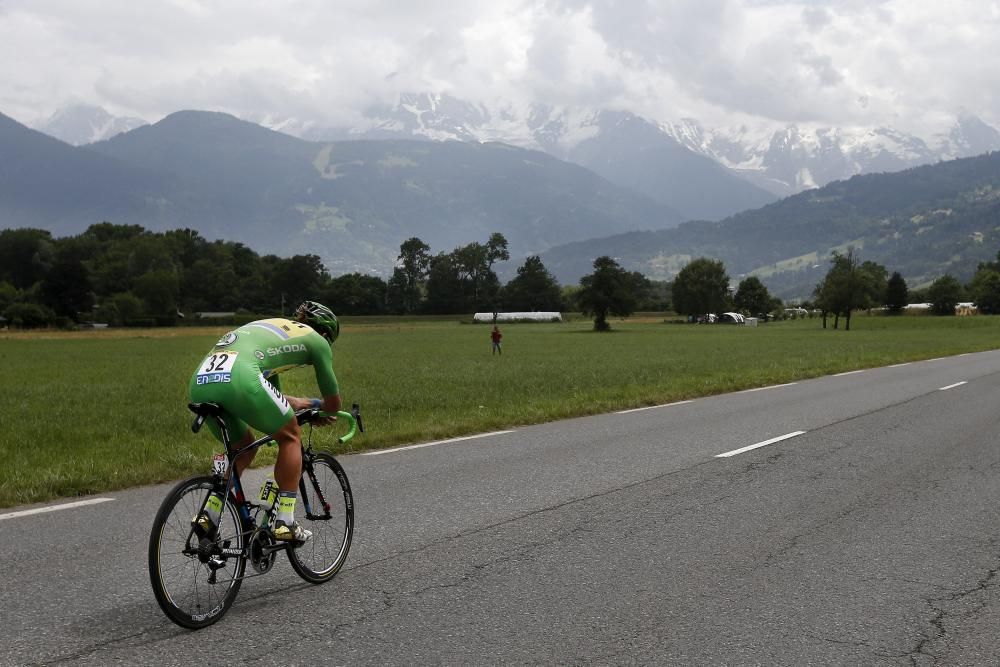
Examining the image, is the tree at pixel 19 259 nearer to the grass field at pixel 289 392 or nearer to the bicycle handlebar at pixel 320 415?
the grass field at pixel 289 392

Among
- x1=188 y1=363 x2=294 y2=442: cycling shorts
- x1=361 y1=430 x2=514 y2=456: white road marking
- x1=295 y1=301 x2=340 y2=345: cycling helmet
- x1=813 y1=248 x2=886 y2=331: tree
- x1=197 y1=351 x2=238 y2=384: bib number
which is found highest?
x1=813 y1=248 x2=886 y2=331: tree

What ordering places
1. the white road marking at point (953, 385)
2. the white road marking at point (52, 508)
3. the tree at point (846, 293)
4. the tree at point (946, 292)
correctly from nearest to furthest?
the white road marking at point (52, 508)
the white road marking at point (953, 385)
the tree at point (846, 293)
the tree at point (946, 292)

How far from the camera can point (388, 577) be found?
227 inches

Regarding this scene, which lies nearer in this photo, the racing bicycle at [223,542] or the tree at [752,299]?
the racing bicycle at [223,542]

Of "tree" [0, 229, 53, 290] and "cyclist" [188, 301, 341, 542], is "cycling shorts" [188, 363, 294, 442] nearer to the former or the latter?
"cyclist" [188, 301, 341, 542]

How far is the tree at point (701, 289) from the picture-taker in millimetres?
167000

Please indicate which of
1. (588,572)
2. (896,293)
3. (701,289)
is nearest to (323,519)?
(588,572)

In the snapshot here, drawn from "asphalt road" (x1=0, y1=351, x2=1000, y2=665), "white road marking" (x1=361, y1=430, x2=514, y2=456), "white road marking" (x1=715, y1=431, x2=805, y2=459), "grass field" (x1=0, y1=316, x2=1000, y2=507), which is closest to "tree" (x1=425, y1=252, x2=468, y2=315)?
"grass field" (x1=0, y1=316, x2=1000, y2=507)

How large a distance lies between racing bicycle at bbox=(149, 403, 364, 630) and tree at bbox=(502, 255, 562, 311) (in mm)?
175486

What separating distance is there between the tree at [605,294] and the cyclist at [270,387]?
109184 mm

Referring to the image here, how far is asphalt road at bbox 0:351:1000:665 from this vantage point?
180 inches

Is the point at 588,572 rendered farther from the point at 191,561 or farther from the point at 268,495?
the point at 191,561

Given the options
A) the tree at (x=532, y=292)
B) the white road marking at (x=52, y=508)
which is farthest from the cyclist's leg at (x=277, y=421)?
the tree at (x=532, y=292)

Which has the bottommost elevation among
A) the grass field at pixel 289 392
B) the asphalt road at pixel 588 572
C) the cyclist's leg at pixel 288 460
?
the grass field at pixel 289 392
